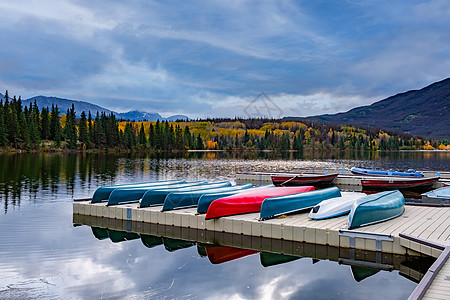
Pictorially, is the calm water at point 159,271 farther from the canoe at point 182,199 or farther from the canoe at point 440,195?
the canoe at point 440,195

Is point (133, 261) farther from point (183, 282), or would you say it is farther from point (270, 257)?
point (270, 257)

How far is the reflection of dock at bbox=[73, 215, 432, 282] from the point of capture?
39.1 ft

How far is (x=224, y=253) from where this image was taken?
13547mm

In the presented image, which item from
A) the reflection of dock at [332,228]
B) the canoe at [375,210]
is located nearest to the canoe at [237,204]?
the reflection of dock at [332,228]

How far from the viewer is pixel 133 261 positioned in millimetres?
12938

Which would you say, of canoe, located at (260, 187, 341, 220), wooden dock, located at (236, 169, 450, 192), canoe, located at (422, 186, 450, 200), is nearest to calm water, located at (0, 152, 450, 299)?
canoe, located at (260, 187, 341, 220)

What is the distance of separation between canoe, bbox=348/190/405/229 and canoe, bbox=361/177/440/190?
15.5 m

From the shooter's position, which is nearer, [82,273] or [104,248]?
[82,273]

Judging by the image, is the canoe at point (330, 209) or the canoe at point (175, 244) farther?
the canoe at point (330, 209)

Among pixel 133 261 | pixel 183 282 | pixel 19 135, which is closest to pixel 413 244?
pixel 183 282

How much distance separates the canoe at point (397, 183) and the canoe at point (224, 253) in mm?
21137

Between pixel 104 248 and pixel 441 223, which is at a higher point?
pixel 441 223

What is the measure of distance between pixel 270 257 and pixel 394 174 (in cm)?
2556

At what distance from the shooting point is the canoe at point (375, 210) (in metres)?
13.6
